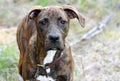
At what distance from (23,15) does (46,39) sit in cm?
376

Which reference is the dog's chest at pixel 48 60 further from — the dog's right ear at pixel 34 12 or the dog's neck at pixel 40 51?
the dog's right ear at pixel 34 12

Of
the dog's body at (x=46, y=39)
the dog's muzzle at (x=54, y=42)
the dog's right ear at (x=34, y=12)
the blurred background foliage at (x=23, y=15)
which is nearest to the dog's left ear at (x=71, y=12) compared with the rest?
the dog's body at (x=46, y=39)

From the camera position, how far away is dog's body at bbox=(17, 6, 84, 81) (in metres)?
5.16

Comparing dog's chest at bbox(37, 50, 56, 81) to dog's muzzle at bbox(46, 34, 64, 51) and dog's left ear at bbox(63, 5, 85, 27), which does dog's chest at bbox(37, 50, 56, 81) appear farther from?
dog's left ear at bbox(63, 5, 85, 27)

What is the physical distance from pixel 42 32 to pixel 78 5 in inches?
164

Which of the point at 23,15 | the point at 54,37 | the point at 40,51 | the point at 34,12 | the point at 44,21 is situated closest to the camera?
the point at 54,37

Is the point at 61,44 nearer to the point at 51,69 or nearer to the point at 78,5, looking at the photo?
the point at 51,69

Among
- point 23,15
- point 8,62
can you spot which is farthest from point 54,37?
point 23,15

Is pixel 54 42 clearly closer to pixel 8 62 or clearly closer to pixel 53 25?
pixel 53 25

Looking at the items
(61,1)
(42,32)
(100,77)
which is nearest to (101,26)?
(61,1)

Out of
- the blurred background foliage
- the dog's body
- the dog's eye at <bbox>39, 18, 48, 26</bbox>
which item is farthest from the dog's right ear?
the blurred background foliage

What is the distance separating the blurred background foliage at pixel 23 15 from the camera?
6.82 meters

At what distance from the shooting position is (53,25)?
5.15 m

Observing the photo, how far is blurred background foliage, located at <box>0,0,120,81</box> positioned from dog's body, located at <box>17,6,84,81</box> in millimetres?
760
